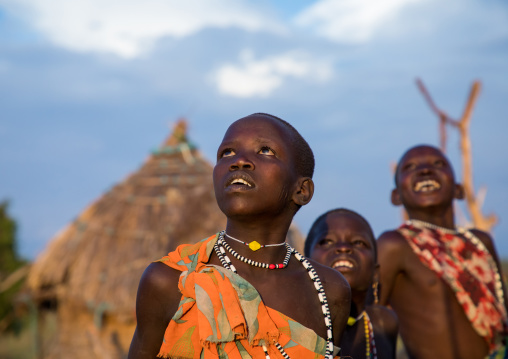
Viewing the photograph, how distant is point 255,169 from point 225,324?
506mm

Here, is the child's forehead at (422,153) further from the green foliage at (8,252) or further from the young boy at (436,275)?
the green foliage at (8,252)

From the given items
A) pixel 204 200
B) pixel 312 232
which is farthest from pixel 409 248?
pixel 204 200

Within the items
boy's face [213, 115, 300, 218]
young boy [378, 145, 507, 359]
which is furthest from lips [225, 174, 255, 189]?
young boy [378, 145, 507, 359]

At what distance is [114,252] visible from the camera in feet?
27.2

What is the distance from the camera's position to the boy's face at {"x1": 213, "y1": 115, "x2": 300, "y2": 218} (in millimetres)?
2061

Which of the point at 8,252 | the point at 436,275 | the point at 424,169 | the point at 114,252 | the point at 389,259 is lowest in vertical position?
the point at 436,275

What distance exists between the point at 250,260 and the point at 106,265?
21.1ft

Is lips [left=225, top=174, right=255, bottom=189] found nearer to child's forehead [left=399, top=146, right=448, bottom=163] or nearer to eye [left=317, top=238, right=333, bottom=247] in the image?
eye [left=317, top=238, right=333, bottom=247]

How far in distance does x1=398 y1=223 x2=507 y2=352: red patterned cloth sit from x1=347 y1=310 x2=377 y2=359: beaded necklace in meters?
1.14

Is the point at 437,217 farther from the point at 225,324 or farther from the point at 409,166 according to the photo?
the point at 225,324

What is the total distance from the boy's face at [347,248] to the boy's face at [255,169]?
2.62ft

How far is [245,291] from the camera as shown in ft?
6.50

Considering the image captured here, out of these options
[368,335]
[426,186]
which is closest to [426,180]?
[426,186]

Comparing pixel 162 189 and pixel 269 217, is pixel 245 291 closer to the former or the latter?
pixel 269 217
